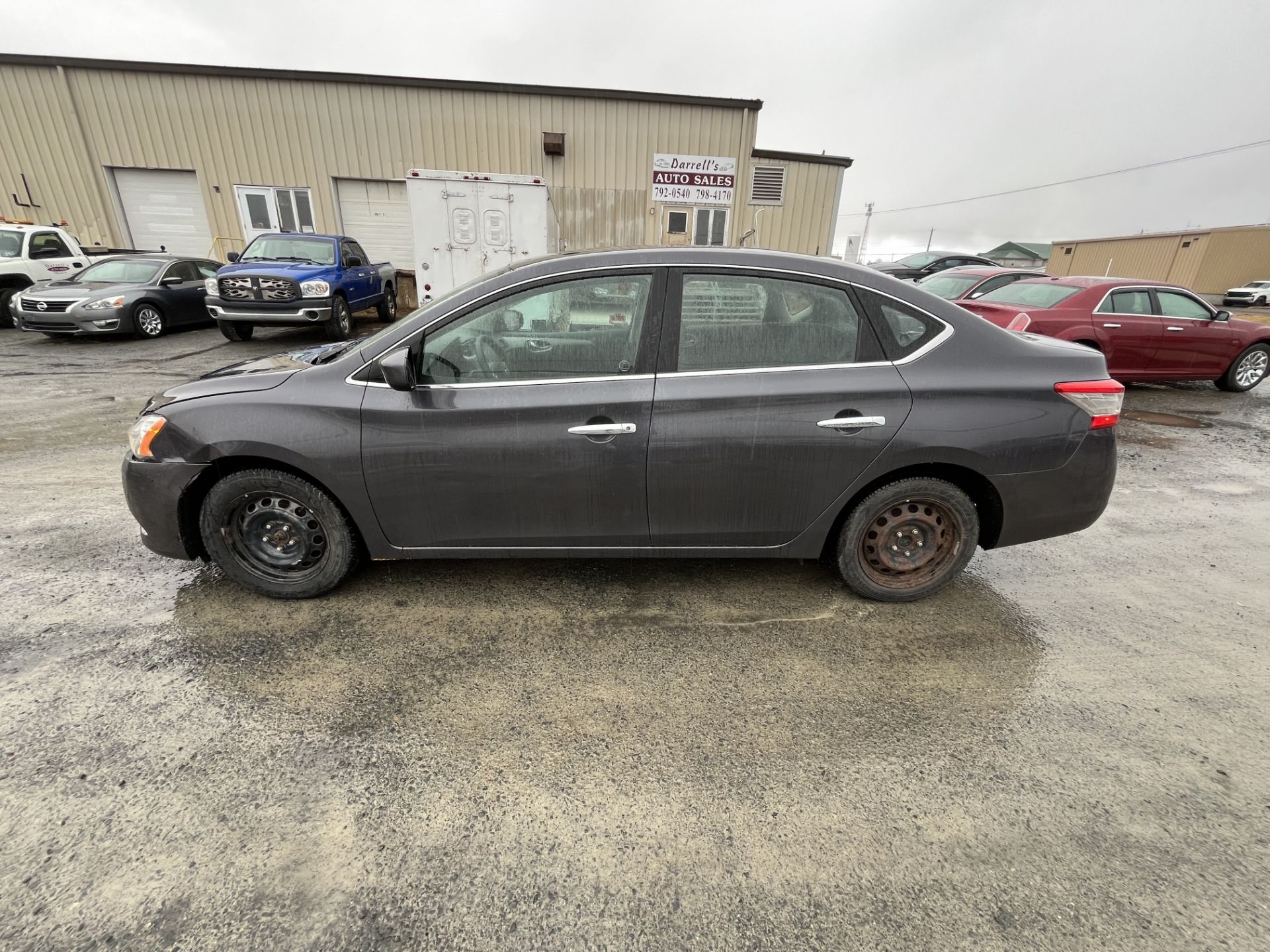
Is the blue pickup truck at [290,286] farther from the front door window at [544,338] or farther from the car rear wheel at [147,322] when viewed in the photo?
the front door window at [544,338]

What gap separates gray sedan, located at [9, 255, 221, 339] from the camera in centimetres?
943

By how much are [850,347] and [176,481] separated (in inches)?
124

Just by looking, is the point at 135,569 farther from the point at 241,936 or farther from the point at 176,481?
the point at 241,936

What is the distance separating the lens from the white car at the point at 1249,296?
2669 cm

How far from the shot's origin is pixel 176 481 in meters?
2.70

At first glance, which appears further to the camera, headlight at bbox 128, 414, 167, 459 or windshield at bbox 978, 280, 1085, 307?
windshield at bbox 978, 280, 1085, 307

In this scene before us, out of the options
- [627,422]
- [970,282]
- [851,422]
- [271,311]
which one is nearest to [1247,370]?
[970,282]

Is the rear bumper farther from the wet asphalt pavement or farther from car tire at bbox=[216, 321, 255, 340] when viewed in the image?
car tire at bbox=[216, 321, 255, 340]

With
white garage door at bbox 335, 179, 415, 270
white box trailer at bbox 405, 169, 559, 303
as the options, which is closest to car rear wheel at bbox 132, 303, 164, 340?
white box trailer at bbox 405, 169, 559, 303

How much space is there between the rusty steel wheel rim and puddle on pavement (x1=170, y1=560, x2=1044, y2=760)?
177 mm

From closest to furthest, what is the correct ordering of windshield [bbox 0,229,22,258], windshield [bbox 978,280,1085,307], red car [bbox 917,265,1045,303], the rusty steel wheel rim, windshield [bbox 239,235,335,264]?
the rusty steel wheel rim, windshield [bbox 978,280,1085,307], red car [bbox 917,265,1045,303], windshield [bbox 239,235,335,264], windshield [bbox 0,229,22,258]

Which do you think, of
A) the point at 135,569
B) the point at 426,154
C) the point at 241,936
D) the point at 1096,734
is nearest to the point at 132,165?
the point at 426,154

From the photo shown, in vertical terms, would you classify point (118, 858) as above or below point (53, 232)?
below

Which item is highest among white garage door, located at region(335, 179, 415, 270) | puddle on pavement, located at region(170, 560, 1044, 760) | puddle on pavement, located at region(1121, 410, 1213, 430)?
white garage door, located at region(335, 179, 415, 270)
